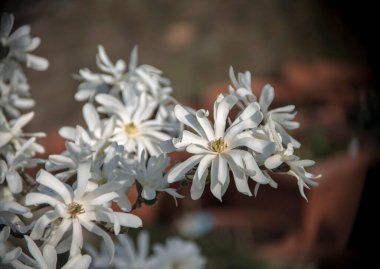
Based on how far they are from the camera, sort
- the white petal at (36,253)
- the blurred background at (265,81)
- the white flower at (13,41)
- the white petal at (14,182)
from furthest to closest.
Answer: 1. the blurred background at (265,81)
2. the white flower at (13,41)
3. the white petal at (14,182)
4. the white petal at (36,253)

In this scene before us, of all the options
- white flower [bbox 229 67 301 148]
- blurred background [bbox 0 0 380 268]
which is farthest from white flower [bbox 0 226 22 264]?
blurred background [bbox 0 0 380 268]

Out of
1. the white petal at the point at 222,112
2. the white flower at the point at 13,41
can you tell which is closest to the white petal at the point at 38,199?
the white petal at the point at 222,112

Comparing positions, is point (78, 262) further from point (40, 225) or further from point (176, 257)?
point (176, 257)

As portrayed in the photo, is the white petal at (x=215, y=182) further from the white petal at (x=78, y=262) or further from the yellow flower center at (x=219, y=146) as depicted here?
the white petal at (x=78, y=262)

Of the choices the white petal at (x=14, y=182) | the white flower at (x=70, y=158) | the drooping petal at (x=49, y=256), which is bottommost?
the drooping petal at (x=49, y=256)

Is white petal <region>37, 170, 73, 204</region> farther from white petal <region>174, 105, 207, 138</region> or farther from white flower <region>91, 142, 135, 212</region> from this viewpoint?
white petal <region>174, 105, 207, 138</region>
